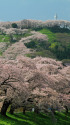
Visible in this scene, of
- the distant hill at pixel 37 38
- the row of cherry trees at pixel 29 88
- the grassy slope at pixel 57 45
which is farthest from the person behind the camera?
the grassy slope at pixel 57 45

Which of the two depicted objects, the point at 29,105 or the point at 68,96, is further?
the point at 68,96

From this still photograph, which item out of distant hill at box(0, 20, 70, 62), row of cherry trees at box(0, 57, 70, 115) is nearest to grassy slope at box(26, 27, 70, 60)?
distant hill at box(0, 20, 70, 62)

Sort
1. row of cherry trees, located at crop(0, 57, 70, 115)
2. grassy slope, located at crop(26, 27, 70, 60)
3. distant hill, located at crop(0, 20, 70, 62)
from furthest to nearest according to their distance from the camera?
grassy slope, located at crop(26, 27, 70, 60)
distant hill, located at crop(0, 20, 70, 62)
row of cherry trees, located at crop(0, 57, 70, 115)

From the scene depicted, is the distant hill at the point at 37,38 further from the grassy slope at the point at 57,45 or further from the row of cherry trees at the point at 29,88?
the row of cherry trees at the point at 29,88

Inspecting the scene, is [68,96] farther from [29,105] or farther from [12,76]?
[12,76]

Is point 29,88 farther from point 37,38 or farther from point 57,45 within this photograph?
point 57,45

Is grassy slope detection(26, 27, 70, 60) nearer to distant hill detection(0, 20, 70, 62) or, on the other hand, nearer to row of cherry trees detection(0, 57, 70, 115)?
distant hill detection(0, 20, 70, 62)

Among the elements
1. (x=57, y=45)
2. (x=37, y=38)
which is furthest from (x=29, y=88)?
(x=57, y=45)

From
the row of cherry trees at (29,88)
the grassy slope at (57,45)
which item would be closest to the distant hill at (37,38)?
the grassy slope at (57,45)

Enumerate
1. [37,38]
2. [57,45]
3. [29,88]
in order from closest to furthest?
[29,88] < [37,38] < [57,45]

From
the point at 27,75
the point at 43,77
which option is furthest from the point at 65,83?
the point at 27,75

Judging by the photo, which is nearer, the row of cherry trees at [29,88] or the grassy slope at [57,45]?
the row of cherry trees at [29,88]
